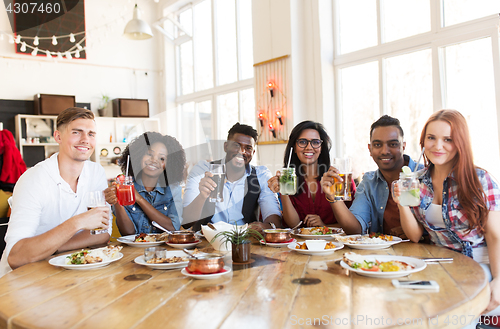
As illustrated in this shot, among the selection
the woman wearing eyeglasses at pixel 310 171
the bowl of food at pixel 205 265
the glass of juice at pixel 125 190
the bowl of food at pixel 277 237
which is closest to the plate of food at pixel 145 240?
the glass of juice at pixel 125 190

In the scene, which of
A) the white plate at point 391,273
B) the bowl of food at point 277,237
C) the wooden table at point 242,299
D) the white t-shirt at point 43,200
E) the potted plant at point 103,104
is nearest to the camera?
the wooden table at point 242,299

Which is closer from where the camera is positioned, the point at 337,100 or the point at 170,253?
the point at 170,253

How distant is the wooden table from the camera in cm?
107

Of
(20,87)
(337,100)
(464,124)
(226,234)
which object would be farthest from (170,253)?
(20,87)

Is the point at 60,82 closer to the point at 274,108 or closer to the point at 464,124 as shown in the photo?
the point at 274,108

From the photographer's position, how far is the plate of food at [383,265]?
138cm

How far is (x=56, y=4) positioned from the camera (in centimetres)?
758

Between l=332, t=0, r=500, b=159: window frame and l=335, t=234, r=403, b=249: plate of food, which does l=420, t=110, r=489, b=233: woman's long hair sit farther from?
l=332, t=0, r=500, b=159: window frame

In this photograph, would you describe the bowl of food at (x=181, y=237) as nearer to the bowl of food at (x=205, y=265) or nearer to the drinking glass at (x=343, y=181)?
the bowl of food at (x=205, y=265)

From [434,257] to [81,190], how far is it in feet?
6.05

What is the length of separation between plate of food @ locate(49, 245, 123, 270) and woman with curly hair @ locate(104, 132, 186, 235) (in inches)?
29.4

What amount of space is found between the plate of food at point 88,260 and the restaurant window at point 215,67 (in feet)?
16.0

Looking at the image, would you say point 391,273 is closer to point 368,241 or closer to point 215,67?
point 368,241

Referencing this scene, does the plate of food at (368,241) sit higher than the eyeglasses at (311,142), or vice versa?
the eyeglasses at (311,142)
